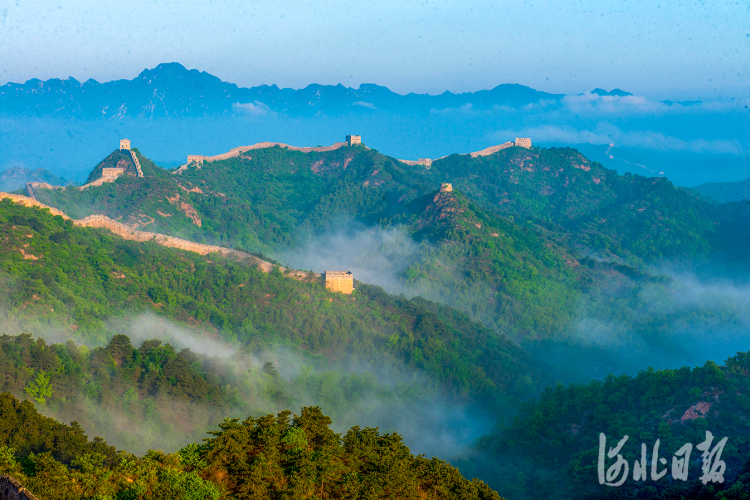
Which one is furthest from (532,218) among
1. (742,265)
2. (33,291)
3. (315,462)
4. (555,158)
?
(315,462)

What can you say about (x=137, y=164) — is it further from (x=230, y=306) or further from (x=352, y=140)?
(x=352, y=140)

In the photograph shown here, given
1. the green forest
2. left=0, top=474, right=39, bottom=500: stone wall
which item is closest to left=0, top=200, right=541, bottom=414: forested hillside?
the green forest

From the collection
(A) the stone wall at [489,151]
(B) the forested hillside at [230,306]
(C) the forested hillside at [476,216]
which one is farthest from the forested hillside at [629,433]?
(A) the stone wall at [489,151]

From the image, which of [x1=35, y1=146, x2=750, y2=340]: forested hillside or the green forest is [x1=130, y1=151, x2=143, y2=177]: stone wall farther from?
[x1=35, y1=146, x2=750, y2=340]: forested hillside

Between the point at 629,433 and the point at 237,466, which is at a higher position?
the point at 237,466

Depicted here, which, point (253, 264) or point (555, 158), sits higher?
point (555, 158)

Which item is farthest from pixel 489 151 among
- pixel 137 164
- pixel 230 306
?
pixel 230 306

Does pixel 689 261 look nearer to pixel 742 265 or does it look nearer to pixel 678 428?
pixel 742 265

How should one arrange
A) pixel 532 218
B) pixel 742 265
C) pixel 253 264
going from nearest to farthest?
pixel 253 264 → pixel 742 265 → pixel 532 218
